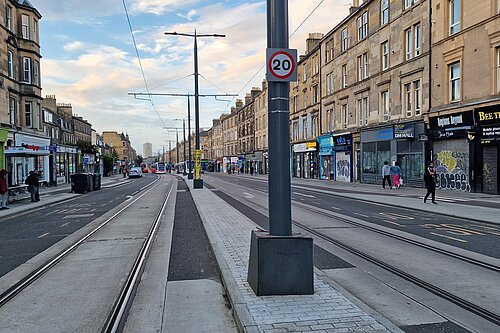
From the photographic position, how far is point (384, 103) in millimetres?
31156

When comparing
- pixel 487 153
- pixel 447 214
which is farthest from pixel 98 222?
pixel 487 153

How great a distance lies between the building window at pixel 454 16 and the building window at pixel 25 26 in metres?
30.0

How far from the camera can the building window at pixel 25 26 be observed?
108 feet

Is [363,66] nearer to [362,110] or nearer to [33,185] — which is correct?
[362,110]

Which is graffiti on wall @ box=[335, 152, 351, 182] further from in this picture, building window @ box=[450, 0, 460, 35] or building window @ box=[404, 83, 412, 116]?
building window @ box=[450, 0, 460, 35]

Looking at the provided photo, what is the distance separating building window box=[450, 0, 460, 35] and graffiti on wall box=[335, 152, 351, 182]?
1596 centimetres

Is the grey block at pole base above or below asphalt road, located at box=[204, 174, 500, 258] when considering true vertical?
above

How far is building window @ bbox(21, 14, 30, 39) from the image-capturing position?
32844 mm

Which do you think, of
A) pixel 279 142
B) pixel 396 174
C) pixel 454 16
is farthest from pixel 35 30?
pixel 279 142

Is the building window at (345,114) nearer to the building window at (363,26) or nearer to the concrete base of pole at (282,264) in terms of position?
the building window at (363,26)

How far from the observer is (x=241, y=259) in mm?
7500

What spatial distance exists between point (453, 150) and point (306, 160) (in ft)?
87.8

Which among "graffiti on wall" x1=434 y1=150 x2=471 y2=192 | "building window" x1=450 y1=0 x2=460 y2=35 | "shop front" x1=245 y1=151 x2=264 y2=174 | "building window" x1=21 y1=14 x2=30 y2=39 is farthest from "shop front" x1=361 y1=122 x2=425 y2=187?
"shop front" x1=245 y1=151 x2=264 y2=174

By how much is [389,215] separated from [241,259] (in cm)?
831
